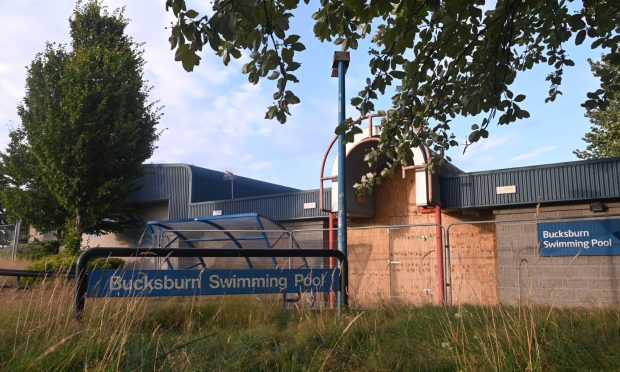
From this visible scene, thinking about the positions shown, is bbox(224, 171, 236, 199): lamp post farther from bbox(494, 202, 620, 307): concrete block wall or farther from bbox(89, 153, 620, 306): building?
bbox(494, 202, 620, 307): concrete block wall

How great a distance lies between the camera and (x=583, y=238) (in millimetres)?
12219

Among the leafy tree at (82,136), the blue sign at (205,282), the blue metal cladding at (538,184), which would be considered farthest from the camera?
the leafy tree at (82,136)

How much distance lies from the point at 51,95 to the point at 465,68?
2059 cm

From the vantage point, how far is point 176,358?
164 inches

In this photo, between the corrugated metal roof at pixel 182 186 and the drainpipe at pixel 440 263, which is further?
the corrugated metal roof at pixel 182 186

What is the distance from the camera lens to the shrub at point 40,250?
964 inches

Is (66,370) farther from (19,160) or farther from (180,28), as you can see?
(19,160)

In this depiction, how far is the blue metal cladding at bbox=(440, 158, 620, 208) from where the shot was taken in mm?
12773

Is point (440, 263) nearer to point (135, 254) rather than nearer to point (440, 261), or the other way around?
point (440, 261)

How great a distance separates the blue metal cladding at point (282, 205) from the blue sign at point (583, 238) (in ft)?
22.0

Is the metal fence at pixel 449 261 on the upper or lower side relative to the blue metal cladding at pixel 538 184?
lower

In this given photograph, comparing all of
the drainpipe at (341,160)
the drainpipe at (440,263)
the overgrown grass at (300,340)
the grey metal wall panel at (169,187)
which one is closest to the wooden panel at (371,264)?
the drainpipe at (440,263)

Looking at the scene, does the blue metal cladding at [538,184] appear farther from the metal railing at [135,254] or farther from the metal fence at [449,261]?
the metal railing at [135,254]

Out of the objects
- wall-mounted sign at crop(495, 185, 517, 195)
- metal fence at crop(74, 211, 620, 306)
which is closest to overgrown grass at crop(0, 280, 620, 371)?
metal fence at crop(74, 211, 620, 306)
